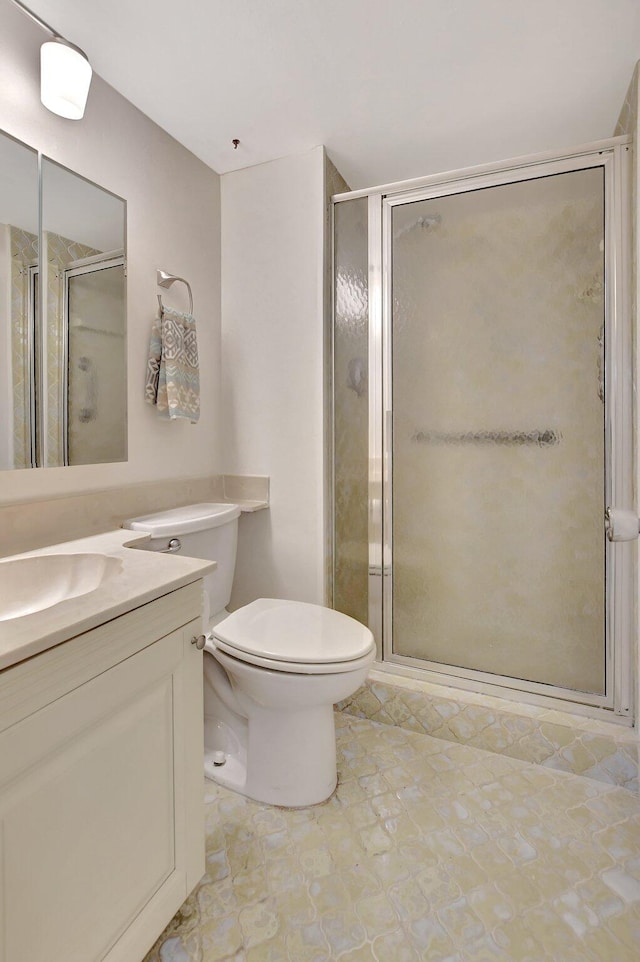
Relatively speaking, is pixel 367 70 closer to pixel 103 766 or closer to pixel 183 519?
pixel 183 519

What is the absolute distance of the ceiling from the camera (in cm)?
126

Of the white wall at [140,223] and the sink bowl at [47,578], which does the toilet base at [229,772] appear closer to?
the sink bowl at [47,578]

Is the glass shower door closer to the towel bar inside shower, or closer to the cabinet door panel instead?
the towel bar inside shower

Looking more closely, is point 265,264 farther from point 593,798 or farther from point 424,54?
point 593,798

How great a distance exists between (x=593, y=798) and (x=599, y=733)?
19cm

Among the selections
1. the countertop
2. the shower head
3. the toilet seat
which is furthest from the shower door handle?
the shower head

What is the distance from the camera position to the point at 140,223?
1.61 m

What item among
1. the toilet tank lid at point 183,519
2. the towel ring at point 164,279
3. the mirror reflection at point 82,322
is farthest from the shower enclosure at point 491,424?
the mirror reflection at point 82,322

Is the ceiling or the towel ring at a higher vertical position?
the ceiling

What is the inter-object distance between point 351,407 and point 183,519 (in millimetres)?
812

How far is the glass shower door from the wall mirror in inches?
39.3

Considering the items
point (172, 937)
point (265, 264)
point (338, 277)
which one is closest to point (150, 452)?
point (265, 264)

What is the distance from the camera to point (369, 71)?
145 cm

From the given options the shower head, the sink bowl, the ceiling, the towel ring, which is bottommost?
the sink bowl
